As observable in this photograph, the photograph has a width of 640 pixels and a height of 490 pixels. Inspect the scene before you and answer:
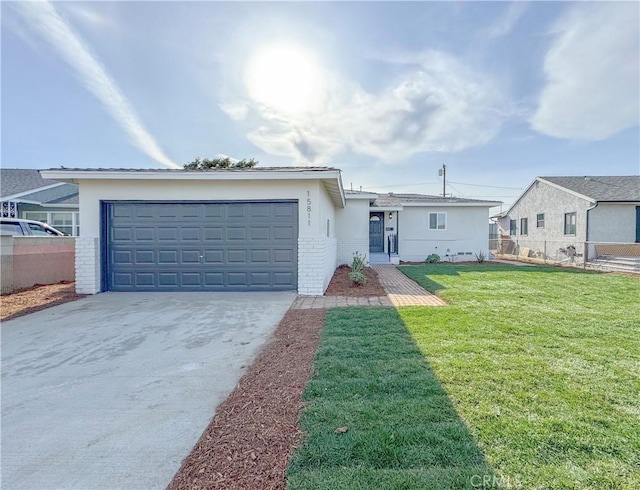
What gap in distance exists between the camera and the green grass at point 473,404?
77.2 inches

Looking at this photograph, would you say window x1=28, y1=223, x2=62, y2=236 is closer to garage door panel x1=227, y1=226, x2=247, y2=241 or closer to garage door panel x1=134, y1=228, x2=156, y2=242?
garage door panel x1=134, y1=228, x2=156, y2=242

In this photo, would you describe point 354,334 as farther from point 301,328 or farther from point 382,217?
point 382,217

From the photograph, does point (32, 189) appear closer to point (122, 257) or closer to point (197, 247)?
point (122, 257)

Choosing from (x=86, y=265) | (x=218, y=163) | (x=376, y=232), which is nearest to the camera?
(x=86, y=265)

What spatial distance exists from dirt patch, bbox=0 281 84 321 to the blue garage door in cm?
109

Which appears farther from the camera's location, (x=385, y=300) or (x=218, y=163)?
(x=218, y=163)

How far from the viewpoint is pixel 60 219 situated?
766 inches

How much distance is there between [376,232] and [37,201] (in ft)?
67.1

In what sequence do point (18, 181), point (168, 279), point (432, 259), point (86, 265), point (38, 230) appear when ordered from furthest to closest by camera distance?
point (18, 181) → point (432, 259) → point (38, 230) → point (168, 279) → point (86, 265)

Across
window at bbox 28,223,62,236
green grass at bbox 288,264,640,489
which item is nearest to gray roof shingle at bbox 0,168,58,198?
window at bbox 28,223,62,236

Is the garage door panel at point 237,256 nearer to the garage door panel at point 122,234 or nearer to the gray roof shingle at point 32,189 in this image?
the garage door panel at point 122,234

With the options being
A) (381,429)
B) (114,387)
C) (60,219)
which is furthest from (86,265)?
(60,219)

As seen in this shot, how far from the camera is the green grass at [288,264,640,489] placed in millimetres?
1961

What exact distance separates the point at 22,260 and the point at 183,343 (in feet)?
25.1
